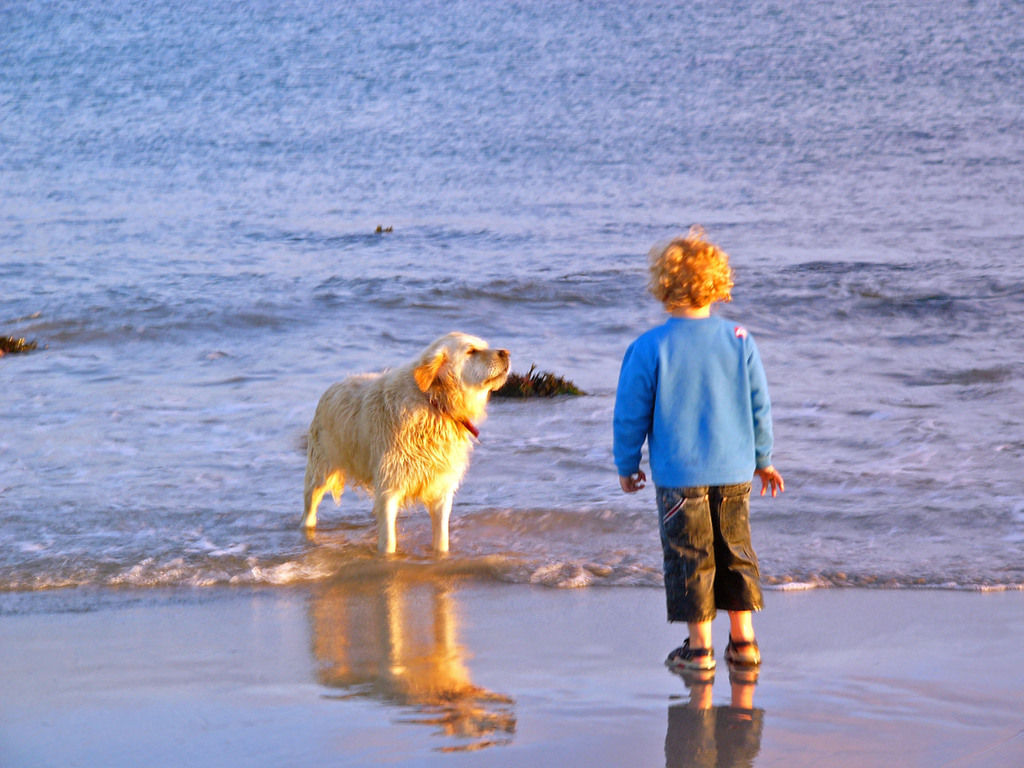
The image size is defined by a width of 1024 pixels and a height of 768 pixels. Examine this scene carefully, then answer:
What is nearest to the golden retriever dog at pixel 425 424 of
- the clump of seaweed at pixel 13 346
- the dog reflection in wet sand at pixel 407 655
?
the dog reflection in wet sand at pixel 407 655

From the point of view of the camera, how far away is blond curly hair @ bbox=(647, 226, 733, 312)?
4.07m

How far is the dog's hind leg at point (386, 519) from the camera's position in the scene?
6359 millimetres

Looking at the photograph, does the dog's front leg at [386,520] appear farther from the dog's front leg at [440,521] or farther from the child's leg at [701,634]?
the child's leg at [701,634]

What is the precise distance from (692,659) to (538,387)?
708 centimetres

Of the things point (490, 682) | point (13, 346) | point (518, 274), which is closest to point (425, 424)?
point (490, 682)

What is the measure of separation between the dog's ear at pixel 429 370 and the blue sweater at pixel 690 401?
216 centimetres

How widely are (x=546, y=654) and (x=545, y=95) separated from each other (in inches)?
2044

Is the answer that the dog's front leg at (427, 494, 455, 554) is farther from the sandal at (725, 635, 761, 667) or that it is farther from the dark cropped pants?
the sandal at (725, 635, 761, 667)

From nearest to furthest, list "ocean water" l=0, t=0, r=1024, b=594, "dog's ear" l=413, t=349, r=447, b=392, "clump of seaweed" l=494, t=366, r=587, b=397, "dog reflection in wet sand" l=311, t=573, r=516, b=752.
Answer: "dog reflection in wet sand" l=311, t=573, r=516, b=752
"dog's ear" l=413, t=349, r=447, b=392
"ocean water" l=0, t=0, r=1024, b=594
"clump of seaweed" l=494, t=366, r=587, b=397

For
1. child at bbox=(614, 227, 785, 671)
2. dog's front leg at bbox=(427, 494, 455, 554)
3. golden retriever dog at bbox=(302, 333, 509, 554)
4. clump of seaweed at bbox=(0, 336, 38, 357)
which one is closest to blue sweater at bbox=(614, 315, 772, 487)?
child at bbox=(614, 227, 785, 671)

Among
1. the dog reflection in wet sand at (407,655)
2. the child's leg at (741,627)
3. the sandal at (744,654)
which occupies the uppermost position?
the child's leg at (741,627)

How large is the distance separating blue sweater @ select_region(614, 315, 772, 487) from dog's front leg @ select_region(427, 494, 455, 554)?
2.53 metres

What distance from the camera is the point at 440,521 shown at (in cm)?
651

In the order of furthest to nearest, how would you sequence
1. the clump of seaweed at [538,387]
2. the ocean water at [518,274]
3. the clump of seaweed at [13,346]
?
the clump of seaweed at [13,346], the clump of seaweed at [538,387], the ocean water at [518,274]
